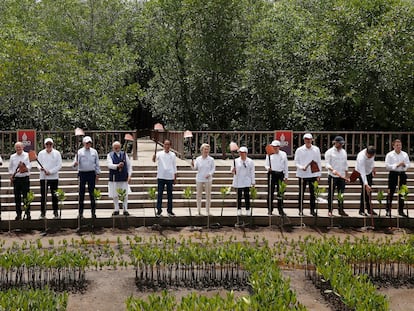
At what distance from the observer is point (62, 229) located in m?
10.2

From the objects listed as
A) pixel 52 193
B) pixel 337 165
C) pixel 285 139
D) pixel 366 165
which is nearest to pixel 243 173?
pixel 337 165

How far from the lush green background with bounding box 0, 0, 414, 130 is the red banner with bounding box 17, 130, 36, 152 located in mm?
4339

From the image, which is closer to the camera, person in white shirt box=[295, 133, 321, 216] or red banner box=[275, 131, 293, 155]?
person in white shirt box=[295, 133, 321, 216]

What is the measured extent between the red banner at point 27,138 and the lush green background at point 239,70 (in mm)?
4339

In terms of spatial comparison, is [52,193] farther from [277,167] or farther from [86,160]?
[277,167]

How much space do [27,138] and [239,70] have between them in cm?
1122

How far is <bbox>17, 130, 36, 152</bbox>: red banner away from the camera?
14133 mm

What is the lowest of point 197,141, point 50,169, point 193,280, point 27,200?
point 193,280

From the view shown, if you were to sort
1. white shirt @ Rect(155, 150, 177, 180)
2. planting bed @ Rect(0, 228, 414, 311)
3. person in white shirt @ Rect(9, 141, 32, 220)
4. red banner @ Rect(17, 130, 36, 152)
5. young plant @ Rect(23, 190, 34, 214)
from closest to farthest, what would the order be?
planting bed @ Rect(0, 228, 414, 311), young plant @ Rect(23, 190, 34, 214), person in white shirt @ Rect(9, 141, 32, 220), white shirt @ Rect(155, 150, 177, 180), red banner @ Rect(17, 130, 36, 152)

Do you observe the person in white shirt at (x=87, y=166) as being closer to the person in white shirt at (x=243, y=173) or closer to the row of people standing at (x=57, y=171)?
the row of people standing at (x=57, y=171)

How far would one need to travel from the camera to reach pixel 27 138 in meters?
14.2

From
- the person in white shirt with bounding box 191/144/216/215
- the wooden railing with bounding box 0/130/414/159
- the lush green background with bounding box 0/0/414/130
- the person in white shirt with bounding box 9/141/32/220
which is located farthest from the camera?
the lush green background with bounding box 0/0/414/130

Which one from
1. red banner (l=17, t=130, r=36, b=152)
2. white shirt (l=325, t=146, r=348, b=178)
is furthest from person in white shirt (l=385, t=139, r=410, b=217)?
red banner (l=17, t=130, r=36, b=152)

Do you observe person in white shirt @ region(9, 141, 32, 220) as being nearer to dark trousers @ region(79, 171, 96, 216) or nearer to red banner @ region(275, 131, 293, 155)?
dark trousers @ region(79, 171, 96, 216)
